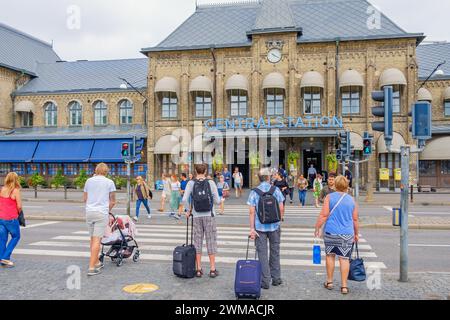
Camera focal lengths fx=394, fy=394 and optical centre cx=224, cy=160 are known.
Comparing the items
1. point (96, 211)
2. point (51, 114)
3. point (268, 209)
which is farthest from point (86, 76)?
point (268, 209)

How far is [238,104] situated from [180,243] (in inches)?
858

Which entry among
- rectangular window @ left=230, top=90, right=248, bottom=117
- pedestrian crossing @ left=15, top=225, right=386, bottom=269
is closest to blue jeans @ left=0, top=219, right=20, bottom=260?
pedestrian crossing @ left=15, top=225, right=386, bottom=269

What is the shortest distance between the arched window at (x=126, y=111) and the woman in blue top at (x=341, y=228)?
31.1 m

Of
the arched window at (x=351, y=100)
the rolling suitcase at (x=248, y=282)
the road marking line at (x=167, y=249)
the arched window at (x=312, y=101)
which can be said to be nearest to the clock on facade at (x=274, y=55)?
the arched window at (x=312, y=101)

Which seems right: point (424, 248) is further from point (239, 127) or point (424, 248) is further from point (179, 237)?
point (239, 127)

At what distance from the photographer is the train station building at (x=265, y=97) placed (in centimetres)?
2856

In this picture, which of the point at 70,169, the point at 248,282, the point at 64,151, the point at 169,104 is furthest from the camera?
the point at 70,169

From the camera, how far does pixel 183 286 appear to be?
6.06 meters

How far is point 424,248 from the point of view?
30.5ft

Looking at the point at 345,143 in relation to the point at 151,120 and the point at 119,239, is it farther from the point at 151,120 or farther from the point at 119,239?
the point at 151,120

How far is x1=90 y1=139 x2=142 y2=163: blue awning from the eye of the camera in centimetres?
3241

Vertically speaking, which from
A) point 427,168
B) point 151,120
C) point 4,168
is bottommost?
point 4,168

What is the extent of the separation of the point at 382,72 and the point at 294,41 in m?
6.78
